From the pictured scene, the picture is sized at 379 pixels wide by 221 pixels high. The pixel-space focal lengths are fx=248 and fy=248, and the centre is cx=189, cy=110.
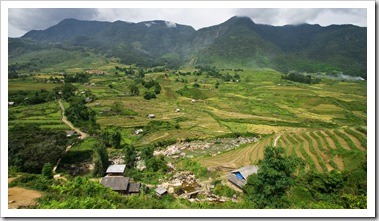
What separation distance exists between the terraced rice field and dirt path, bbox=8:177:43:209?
881 cm

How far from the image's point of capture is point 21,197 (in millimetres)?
6559

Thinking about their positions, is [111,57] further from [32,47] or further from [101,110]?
[101,110]

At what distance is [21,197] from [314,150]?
12.8m

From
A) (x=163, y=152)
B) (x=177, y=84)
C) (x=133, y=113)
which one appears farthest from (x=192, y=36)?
(x=163, y=152)

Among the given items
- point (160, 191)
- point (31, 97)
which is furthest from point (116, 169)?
point (31, 97)

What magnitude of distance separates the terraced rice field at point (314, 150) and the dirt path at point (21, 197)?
881 cm

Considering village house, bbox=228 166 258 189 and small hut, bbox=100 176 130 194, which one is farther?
village house, bbox=228 166 258 189

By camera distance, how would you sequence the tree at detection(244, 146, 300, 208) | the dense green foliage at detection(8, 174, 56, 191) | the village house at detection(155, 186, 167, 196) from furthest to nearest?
the village house at detection(155, 186, 167, 196), the tree at detection(244, 146, 300, 208), the dense green foliage at detection(8, 174, 56, 191)

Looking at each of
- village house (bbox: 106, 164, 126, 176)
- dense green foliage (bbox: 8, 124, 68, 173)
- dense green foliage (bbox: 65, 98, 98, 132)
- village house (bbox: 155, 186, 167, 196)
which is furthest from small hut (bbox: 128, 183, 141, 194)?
dense green foliage (bbox: 65, 98, 98, 132)

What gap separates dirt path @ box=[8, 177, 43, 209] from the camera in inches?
240

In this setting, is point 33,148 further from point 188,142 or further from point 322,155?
point 322,155

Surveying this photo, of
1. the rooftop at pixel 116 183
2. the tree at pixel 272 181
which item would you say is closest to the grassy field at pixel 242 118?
the tree at pixel 272 181

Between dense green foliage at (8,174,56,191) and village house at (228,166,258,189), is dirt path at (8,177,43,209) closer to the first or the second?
dense green foliage at (8,174,56,191)

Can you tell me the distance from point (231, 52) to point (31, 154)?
86022 millimetres
